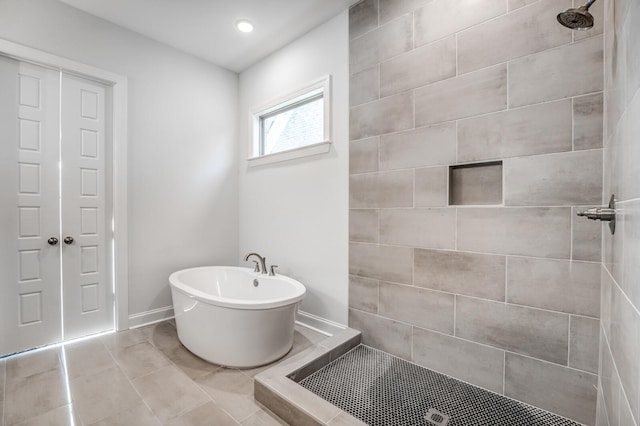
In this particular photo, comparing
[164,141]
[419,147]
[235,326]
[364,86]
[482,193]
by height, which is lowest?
[235,326]

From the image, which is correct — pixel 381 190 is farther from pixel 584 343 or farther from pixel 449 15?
pixel 584 343

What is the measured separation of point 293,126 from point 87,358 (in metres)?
2.73

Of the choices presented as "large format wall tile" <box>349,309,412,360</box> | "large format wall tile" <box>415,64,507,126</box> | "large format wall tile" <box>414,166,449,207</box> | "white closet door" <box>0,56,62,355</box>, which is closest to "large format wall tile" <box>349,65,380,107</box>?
"large format wall tile" <box>415,64,507,126</box>

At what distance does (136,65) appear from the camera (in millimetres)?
2889

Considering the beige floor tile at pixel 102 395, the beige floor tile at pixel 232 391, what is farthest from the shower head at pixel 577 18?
the beige floor tile at pixel 102 395

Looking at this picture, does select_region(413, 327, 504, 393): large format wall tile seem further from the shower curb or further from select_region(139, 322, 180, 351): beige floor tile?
select_region(139, 322, 180, 351): beige floor tile

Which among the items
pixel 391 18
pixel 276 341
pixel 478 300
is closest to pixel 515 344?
pixel 478 300

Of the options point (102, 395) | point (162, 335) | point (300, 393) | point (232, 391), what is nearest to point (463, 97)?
point (300, 393)

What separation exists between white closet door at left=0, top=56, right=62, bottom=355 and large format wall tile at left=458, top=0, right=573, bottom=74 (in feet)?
10.7

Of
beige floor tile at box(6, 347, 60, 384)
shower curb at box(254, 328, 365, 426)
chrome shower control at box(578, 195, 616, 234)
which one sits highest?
chrome shower control at box(578, 195, 616, 234)

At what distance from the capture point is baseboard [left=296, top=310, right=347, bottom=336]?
2.62 m

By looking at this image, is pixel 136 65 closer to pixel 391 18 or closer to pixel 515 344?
pixel 391 18

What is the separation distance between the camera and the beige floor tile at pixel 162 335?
251 cm

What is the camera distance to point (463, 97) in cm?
189
